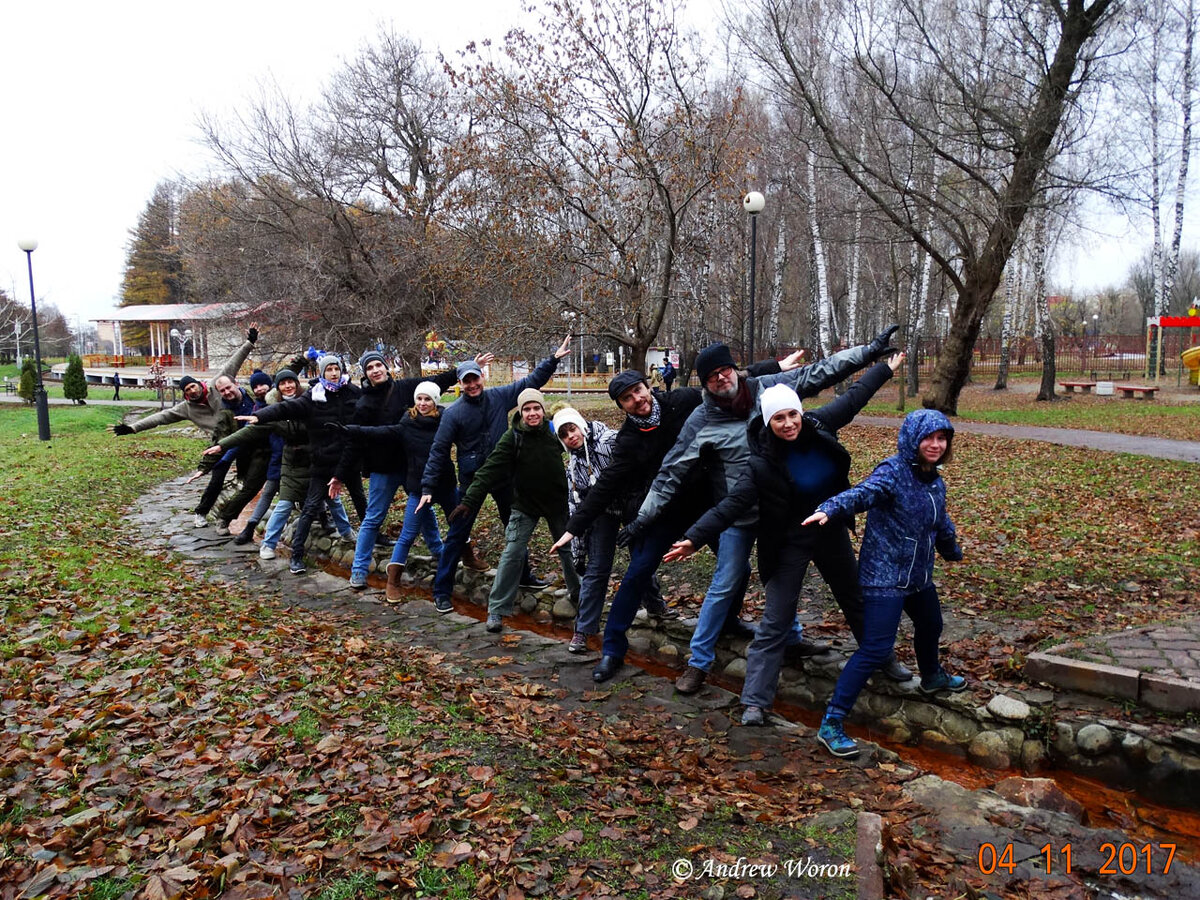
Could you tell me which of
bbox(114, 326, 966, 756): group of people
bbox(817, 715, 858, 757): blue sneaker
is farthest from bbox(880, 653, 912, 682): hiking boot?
bbox(817, 715, 858, 757): blue sneaker

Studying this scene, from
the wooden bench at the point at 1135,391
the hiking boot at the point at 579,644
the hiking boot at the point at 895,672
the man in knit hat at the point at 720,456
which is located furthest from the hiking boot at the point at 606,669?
the wooden bench at the point at 1135,391

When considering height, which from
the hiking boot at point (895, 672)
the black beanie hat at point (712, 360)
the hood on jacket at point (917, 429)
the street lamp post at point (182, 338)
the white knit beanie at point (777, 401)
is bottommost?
the hiking boot at point (895, 672)

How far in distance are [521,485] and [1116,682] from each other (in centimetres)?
442

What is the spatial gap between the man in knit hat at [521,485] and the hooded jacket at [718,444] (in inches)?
57.1

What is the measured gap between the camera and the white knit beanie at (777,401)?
14.9ft

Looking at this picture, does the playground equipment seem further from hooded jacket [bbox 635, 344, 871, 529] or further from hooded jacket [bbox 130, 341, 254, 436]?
hooded jacket [bbox 130, 341, 254, 436]

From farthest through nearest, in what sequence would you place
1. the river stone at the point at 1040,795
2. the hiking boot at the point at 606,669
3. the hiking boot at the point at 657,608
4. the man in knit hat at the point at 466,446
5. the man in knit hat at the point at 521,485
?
the man in knit hat at the point at 466,446 < the man in knit hat at the point at 521,485 < the hiking boot at the point at 657,608 < the hiking boot at the point at 606,669 < the river stone at the point at 1040,795

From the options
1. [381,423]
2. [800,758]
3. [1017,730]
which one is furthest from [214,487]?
[1017,730]

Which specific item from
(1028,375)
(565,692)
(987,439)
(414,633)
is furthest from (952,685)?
(1028,375)

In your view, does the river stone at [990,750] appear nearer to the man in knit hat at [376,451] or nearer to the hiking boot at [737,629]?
the hiking boot at [737,629]

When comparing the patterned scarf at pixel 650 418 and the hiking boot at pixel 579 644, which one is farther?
the hiking boot at pixel 579 644

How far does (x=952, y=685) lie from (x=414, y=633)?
4.24 m

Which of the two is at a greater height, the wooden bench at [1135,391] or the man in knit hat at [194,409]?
the man in knit hat at [194,409]

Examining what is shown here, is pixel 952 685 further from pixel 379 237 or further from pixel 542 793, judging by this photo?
pixel 379 237
